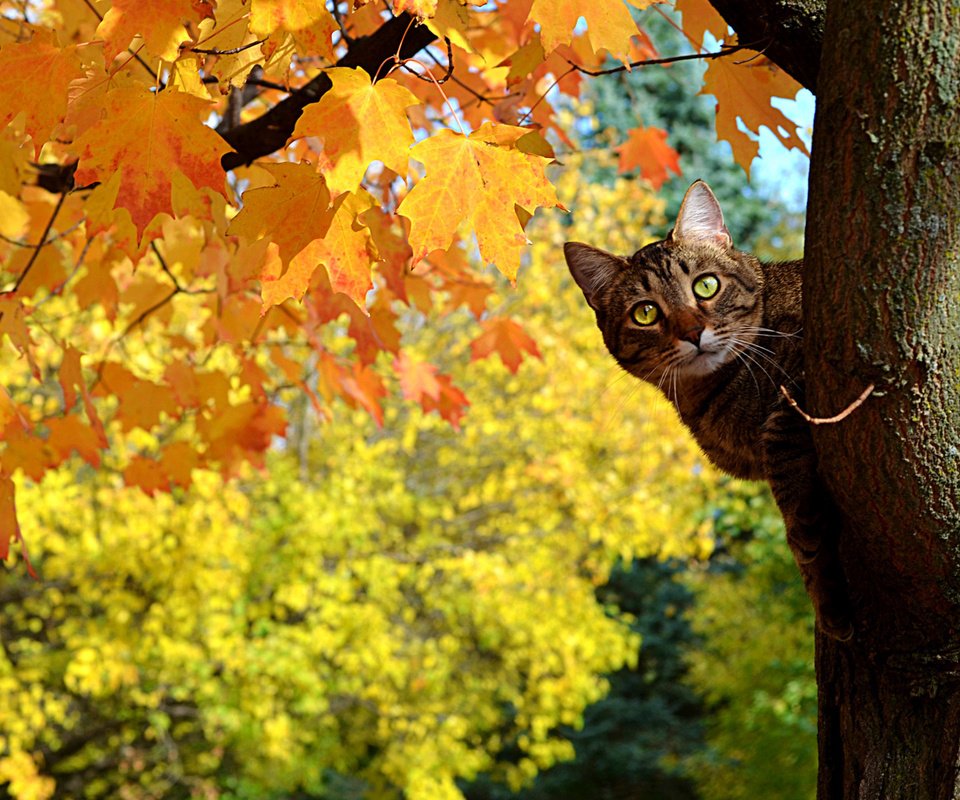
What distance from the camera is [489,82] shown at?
11.6 ft

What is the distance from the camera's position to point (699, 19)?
2.07 meters

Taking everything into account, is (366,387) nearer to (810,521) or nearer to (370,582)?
(810,521)

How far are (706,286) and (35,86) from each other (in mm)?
1313

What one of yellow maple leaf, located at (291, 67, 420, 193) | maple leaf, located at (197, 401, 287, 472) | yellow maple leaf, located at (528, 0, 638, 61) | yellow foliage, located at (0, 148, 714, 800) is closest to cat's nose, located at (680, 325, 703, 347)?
yellow maple leaf, located at (528, 0, 638, 61)

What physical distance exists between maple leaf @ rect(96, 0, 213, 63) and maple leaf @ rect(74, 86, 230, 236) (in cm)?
14

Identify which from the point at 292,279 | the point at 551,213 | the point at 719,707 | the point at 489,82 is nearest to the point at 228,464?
the point at 489,82

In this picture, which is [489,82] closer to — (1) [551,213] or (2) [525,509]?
(2) [525,509]

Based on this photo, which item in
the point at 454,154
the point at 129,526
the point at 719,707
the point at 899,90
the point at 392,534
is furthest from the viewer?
the point at 719,707

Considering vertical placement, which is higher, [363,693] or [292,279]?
[292,279]

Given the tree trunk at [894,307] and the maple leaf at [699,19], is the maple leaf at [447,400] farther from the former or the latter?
the tree trunk at [894,307]

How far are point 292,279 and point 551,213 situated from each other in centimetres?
832

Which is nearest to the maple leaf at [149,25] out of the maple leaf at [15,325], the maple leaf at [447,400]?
the maple leaf at [15,325]

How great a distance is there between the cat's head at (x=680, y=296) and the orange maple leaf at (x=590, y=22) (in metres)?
0.42

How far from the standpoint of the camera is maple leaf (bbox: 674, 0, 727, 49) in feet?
6.75
